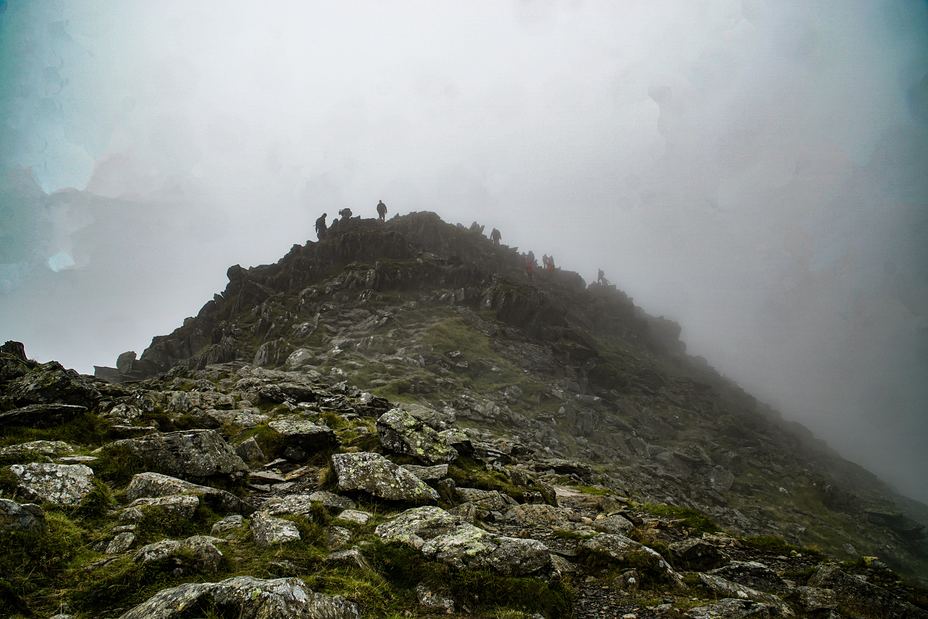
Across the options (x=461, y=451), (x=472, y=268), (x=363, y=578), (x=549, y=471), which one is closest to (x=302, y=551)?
(x=363, y=578)

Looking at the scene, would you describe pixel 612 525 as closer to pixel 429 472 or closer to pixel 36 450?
pixel 429 472

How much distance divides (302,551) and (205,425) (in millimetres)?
14915

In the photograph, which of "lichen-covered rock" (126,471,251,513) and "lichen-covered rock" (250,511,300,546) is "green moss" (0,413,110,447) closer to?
"lichen-covered rock" (126,471,251,513)

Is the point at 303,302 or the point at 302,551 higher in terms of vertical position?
the point at 303,302

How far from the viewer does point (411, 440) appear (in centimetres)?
1880

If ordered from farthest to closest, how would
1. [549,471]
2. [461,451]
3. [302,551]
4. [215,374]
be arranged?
[215,374], [549,471], [461,451], [302,551]

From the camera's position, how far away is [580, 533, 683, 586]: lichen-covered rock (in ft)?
35.4

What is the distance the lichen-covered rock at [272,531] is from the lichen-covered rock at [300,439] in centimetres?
839

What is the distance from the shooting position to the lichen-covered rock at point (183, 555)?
7.12 metres

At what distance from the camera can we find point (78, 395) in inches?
742

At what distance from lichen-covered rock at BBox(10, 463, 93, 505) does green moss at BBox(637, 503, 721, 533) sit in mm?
22177

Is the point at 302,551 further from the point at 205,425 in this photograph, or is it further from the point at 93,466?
the point at 205,425

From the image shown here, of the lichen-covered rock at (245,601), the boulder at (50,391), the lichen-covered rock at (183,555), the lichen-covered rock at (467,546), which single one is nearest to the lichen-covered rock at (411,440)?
the lichen-covered rock at (467,546)

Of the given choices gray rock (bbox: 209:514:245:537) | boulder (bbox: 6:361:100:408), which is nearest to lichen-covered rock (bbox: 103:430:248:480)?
gray rock (bbox: 209:514:245:537)
